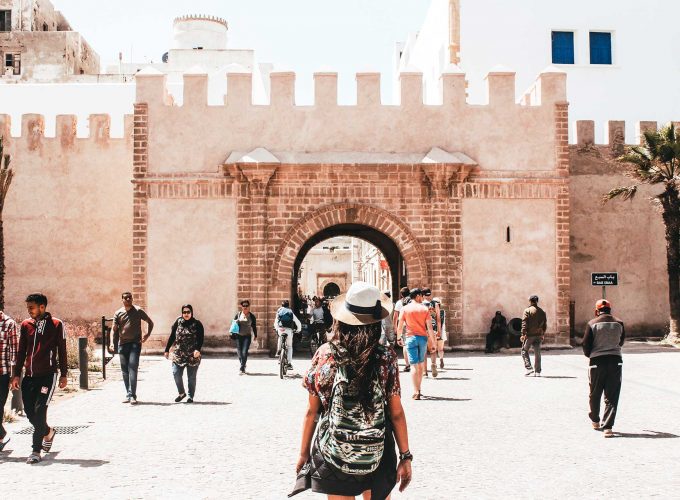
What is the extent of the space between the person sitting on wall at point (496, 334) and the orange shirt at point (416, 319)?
8.00 metres

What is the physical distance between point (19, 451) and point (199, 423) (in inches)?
87.3

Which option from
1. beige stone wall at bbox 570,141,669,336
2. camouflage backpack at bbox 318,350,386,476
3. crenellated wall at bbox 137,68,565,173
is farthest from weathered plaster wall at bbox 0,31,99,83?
camouflage backpack at bbox 318,350,386,476

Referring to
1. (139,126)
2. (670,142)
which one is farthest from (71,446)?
(670,142)

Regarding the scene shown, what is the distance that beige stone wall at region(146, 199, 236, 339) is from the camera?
20078mm

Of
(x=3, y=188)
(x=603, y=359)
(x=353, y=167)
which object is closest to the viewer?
(x=603, y=359)

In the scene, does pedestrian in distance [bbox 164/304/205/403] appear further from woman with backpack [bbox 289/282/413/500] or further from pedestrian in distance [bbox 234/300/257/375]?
woman with backpack [bbox 289/282/413/500]

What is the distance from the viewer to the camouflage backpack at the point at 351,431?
4312mm

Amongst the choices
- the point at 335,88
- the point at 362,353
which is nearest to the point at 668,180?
the point at 335,88

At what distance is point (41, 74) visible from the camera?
42.0 metres

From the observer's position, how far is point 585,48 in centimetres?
2930

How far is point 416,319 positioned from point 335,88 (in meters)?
9.91

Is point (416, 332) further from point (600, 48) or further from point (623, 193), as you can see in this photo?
point (600, 48)

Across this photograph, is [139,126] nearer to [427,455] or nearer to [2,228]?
[2,228]

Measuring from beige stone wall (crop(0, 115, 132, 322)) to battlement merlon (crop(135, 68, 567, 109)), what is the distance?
12.8 feet
